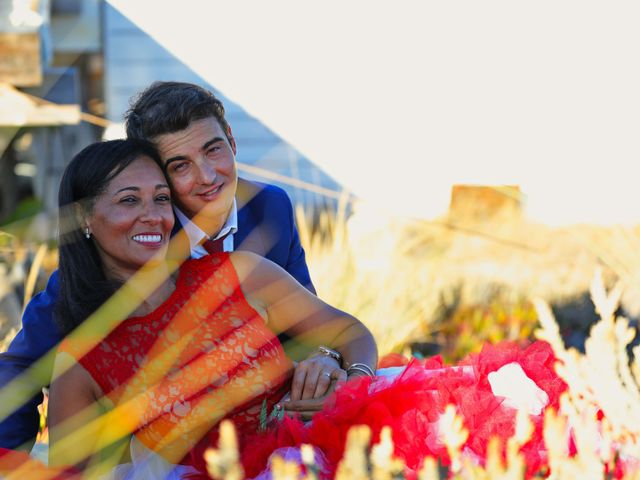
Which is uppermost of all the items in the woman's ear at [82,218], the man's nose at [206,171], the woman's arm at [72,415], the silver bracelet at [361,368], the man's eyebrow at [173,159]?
the man's eyebrow at [173,159]

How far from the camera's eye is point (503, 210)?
6.93 meters

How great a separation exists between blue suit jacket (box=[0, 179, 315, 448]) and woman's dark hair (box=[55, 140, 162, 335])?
0.63 feet

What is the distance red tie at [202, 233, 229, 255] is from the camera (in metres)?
3.00

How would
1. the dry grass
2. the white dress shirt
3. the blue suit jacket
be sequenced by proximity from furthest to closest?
1. the dry grass
2. the white dress shirt
3. the blue suit jacket

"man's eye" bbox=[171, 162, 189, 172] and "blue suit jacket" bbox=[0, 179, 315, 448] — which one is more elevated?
"man's eye" bbox=[171, 162, 189, 172]

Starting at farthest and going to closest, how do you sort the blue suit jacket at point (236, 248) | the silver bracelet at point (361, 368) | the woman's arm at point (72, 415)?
the blue suit jacket at point (236, 248) < the silver bracelet at point (361, 368) < the woman's arm at point (72, 415)

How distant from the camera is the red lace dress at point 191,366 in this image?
7.91 ft

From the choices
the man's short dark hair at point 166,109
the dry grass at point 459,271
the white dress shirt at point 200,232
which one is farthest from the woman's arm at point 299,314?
the dry grass at point 459,271

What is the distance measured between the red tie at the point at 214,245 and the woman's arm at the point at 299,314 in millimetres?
278

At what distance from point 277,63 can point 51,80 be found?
2035 mm

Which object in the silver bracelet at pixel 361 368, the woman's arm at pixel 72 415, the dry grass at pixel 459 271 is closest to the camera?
the woman's arm at pixel 72 415

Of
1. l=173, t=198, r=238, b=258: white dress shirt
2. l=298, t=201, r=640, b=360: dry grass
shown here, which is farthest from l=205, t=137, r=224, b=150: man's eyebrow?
l=298, t=201, r=640, b=360: dry grass

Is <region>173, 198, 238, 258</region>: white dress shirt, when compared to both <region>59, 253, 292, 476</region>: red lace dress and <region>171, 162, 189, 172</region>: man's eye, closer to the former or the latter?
<region>171, 162, 189, 172</region>: man's eye

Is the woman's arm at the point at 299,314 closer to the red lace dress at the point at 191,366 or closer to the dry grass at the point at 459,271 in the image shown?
the red lace dress at the point at 191,366
